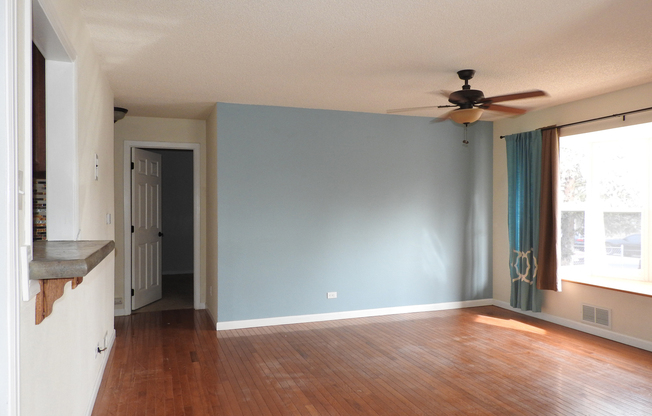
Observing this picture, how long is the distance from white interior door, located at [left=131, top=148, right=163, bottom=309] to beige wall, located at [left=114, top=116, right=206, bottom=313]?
0.14m

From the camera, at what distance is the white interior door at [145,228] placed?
238 inches

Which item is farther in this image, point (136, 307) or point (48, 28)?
point (136, 307)

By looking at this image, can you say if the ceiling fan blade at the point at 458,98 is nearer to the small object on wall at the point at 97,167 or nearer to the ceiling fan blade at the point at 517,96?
the ceiling fan blade at the point at 517,96

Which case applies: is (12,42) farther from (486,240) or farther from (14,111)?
(486,240)

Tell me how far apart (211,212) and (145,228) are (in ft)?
4.20

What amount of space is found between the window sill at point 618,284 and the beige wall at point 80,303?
190 inches

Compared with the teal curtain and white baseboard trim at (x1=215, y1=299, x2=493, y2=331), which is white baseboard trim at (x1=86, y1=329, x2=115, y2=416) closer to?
white baseboard trim at (x1=215, y1=299, x2=493, y2=331)

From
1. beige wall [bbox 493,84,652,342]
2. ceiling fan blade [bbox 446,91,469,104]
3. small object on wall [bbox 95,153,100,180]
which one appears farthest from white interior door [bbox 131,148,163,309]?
beige wall [bbox 493,84,652,342]

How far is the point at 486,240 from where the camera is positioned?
6.46 meters

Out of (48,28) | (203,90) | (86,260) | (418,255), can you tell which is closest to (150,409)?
(86,260)

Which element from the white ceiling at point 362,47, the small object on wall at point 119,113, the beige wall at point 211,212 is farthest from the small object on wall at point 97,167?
the small object on wall at point 119,113

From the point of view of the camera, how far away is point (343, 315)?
5719mm

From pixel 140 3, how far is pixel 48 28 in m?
0.82

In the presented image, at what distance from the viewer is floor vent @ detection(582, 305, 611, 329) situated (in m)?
4.89
